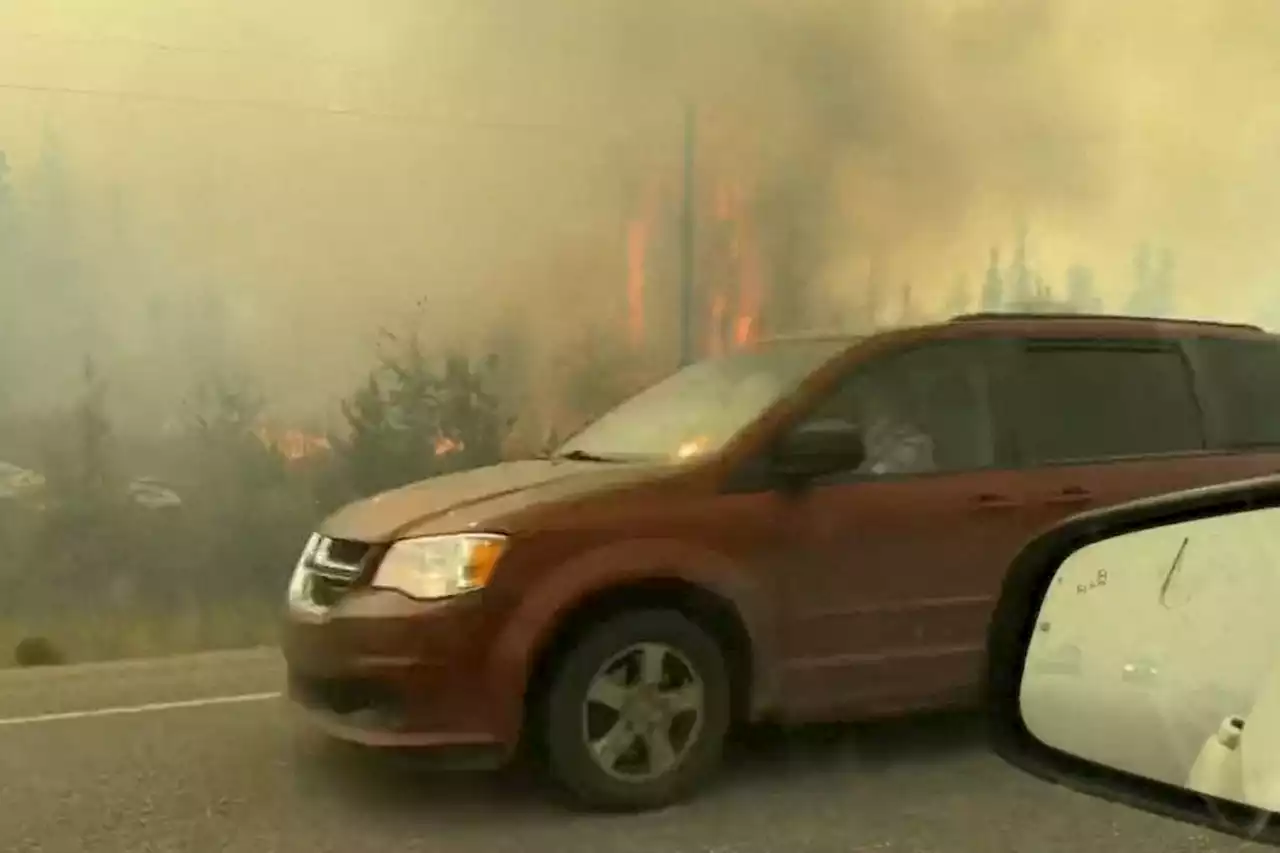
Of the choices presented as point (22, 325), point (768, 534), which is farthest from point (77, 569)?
point (768, 534)

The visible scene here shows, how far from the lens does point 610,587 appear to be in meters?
3.88

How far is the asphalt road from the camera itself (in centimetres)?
365

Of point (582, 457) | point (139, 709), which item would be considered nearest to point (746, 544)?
point (582, 457)

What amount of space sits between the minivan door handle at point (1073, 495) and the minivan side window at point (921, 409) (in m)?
0.24

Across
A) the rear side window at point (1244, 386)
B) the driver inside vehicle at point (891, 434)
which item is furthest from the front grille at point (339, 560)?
the rear side window at point (1244, 386)

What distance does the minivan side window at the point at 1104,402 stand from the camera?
4.57m

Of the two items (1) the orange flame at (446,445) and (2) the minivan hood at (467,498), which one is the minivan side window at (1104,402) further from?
(1) the orange flame at (446,445)

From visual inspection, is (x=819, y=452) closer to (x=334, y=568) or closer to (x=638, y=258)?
(x=334, y=568)

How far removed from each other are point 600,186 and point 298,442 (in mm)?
2385

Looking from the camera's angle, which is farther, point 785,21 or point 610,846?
point 785,21

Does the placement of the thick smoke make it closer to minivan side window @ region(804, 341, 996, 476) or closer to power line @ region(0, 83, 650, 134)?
power line @ region(0, 83, 650, 134)

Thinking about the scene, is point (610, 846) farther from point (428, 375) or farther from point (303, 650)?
point (428, 375)

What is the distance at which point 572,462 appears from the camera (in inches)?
177

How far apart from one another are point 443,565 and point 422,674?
0.98 ft
